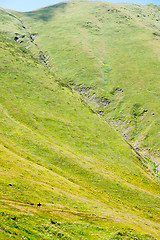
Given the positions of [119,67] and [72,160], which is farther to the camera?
[119,67]

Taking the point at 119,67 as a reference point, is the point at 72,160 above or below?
below

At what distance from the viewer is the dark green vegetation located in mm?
27600

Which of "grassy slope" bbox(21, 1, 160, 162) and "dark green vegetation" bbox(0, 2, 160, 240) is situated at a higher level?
"grassy slope" bbox(21, 1, 160, 162)

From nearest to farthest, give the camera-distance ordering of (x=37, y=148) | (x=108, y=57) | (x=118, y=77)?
(x=37, y=148) → (x=118, y=77) → (x=108, y=57)

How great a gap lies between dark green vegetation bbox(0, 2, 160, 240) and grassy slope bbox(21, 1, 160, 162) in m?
0.88

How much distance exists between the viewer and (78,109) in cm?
8025

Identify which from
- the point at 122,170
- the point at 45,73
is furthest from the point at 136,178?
the point at 45,73

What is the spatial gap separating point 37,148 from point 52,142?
284 inches

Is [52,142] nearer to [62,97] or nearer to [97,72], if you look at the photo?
[62,97]

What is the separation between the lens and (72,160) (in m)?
51.6

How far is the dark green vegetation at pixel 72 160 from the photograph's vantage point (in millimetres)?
27600

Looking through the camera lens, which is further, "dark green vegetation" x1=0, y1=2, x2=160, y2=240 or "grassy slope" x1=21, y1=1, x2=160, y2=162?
"grassy slope" x1=21, y1=1, x2=160, y2=162

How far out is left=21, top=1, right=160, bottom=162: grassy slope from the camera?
92062 millimetres

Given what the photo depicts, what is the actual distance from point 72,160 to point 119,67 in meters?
97.6
